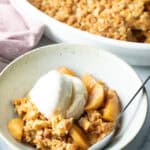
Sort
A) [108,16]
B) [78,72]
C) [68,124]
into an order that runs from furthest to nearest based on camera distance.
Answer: [108,16]
[78,72]
[68,124]

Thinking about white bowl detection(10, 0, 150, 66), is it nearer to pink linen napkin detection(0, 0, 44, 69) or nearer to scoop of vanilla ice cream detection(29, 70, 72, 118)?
pink linen napkin detection(0, 0, 44, 69)

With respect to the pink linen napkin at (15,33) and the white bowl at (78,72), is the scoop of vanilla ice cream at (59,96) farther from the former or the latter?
the pink linen napkin at (15,33)

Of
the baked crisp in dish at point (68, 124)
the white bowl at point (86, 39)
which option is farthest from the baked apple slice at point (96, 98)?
the white bowl at point (86, 39)

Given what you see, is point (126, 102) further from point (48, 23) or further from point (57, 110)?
point (48, 23)

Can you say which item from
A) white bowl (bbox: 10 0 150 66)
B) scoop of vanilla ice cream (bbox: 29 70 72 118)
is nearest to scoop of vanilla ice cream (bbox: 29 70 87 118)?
scoop of vanilla ice cream (bbox: 29 70 72 118)

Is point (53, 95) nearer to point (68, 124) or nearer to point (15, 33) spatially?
point (68, 124)

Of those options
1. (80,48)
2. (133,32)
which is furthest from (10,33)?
(133,32)

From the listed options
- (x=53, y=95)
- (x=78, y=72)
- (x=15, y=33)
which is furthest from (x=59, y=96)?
(x=15, y=33)
